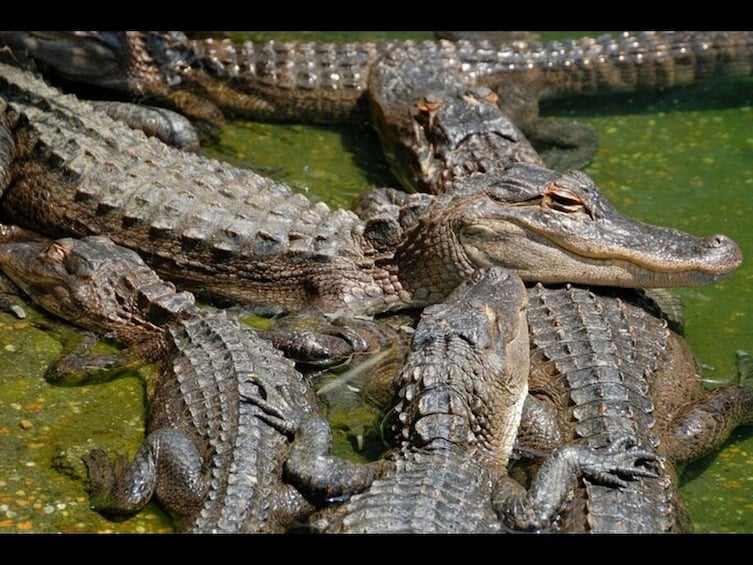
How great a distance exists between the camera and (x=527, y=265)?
5.39 m

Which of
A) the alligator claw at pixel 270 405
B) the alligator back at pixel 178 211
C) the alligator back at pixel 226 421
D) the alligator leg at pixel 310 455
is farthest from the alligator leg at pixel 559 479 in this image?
the alligator back at pixel 178 211

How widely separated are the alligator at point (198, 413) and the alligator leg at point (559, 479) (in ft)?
1.76

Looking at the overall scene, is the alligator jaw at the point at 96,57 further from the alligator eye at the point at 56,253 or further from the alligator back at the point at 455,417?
the alligator back at the point at 455,417

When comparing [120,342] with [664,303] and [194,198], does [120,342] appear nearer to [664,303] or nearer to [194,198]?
[194,198]

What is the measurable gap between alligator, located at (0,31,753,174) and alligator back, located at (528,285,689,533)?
1979 millimetres

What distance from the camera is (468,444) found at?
441 centimetres

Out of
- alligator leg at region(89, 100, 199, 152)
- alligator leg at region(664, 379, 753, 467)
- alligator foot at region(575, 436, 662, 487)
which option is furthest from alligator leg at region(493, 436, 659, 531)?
alligator leg at region(89, 100, 199, 152)

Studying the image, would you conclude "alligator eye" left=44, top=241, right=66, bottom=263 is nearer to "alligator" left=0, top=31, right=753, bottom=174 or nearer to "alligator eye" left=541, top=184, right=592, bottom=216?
"alligator" left=0, top=31, right=753, bottom=174

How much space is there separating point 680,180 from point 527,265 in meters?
1.91

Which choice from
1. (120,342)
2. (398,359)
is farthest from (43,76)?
Answer: (398,359)

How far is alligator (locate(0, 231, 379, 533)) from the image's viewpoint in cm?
430

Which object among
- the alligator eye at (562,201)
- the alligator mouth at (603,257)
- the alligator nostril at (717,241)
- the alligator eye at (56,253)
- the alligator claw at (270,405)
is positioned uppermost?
the alligator eye at (562,201)

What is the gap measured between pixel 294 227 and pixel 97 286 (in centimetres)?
100

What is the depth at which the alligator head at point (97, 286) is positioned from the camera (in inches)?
210
